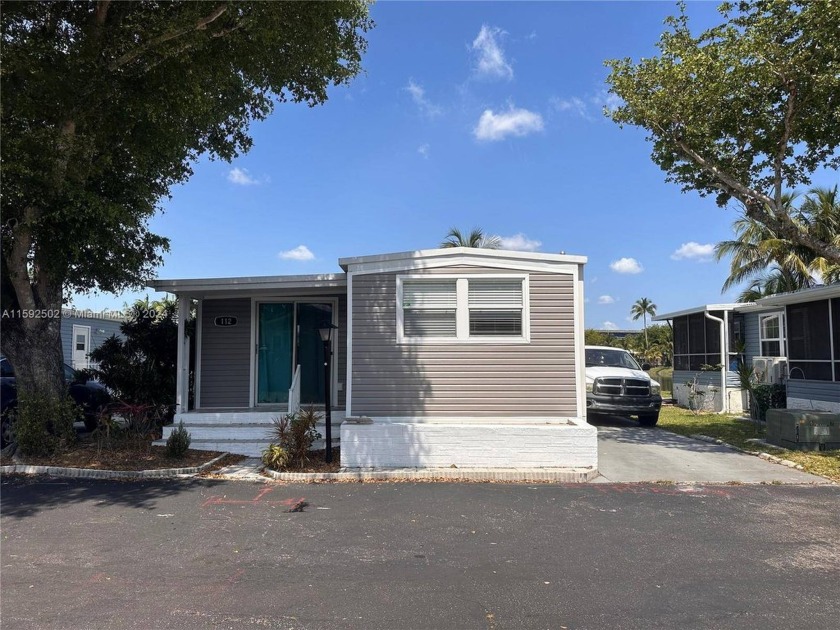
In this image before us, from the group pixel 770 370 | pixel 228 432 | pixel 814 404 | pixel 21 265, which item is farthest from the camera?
pixel 770 370

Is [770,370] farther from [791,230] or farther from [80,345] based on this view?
[80,345]

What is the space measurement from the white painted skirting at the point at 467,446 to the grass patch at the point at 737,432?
3624 millimetres

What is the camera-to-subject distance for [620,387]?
1306cm

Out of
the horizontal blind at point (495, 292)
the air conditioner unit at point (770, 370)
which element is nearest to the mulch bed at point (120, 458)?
the horizontal blind at point (495, 292)

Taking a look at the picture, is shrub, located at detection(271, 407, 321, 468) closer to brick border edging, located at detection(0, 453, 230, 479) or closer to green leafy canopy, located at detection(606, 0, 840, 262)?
brick border edging, located at detection(0, 453, 230, 479)

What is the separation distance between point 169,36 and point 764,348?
16.8 metres

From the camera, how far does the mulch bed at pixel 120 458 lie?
813 cm

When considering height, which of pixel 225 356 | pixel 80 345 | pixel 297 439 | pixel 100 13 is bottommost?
pixel 297 439

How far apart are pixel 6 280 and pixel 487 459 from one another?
7.89 m

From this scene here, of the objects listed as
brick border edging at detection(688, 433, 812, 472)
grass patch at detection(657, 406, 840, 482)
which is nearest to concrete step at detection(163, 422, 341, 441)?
brick border edging at detection(688, 433, 812, 472)

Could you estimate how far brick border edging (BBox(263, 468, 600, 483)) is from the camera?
7.72 meters

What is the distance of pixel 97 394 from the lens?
437 inches

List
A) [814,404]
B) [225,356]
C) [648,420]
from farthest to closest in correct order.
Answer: [648,420], [814,404], [225,356]

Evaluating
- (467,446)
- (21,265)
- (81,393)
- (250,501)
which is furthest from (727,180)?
(81,393)
